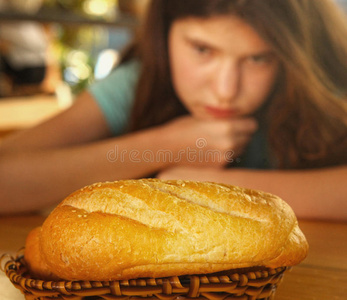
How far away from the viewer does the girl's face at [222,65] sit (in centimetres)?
105

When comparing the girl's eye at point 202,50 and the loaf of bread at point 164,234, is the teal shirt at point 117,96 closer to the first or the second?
the girl's eye at point 202,50

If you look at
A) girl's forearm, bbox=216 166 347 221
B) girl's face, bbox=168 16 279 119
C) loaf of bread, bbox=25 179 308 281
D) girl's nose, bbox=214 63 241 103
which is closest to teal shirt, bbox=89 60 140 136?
girl's face, bbox=168 16 279 119

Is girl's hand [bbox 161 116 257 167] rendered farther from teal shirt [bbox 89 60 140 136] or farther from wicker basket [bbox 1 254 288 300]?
wicker basket [bbox 1 254 288 300]

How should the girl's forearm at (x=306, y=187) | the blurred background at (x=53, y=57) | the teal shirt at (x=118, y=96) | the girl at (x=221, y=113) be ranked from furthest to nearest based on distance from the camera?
the blurred background at (x=53, y=57) → the teal shirt at (x=118, y=96) → the girl at (x=221, y=113) → the girl's forearm at (x=306, y=187)

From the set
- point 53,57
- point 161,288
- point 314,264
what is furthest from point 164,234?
point 53,57

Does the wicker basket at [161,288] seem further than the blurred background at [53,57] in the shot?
No

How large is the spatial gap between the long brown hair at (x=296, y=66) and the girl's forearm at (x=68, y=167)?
0.19 metres

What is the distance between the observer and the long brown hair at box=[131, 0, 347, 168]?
3.39 feet

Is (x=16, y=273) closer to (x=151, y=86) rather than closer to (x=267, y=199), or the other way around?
(x=267, y=199)

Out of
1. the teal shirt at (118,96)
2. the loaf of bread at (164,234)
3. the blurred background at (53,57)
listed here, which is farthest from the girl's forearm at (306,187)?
the blurred background at (53,57)

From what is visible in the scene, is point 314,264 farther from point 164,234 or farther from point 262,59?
point 262,59

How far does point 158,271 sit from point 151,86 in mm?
887

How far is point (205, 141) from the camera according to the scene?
1.06 metres

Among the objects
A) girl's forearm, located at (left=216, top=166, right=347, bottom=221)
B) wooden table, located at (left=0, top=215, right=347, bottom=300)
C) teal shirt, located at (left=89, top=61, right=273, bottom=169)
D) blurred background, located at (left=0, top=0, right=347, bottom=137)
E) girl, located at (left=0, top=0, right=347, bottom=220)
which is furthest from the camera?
blurred background, located at (left=0, top=0, right=347, bottom=137)
